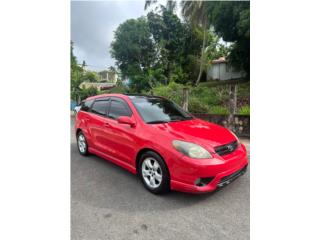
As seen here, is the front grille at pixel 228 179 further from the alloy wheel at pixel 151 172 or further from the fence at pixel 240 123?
the fence at pixel 240 123

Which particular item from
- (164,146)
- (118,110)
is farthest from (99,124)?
(164,146)

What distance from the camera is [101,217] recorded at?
238cm

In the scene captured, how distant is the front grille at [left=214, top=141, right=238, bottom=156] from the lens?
266cm

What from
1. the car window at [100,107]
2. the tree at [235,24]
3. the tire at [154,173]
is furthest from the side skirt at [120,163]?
the tree at [235,24]

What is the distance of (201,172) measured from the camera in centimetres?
246

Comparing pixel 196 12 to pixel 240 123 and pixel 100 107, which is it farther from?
pixel 100 107

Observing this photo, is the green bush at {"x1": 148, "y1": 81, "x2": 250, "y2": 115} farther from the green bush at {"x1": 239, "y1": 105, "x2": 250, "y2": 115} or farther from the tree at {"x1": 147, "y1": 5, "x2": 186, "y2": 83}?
the tree at {"x1": 147, "y1": 5, "x2": 186, "y2": 83}

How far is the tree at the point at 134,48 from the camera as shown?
19.3 m

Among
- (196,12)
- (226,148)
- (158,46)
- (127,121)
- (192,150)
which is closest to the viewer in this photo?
(192,150)

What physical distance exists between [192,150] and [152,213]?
93 centimetres

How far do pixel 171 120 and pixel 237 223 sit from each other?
177 cm
